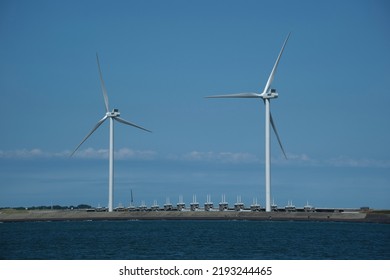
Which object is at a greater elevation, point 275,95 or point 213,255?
point 275,95

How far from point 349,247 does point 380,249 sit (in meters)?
4.48

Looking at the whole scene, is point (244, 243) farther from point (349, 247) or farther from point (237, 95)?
point (237, 95)

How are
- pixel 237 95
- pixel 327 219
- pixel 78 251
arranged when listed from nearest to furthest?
1. pixel 78 251
2. pixel 237 95
3. pixel 327 219

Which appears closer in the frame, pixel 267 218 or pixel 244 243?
pixel 244 243

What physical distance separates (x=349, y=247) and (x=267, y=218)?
105212mm

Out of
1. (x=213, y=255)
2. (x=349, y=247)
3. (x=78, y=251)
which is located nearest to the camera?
(x=213, y=255)

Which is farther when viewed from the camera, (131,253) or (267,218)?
(267,218)

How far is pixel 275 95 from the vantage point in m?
182

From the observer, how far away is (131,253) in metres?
77.8

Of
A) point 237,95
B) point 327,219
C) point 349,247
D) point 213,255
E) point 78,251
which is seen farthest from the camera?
point 327,219
